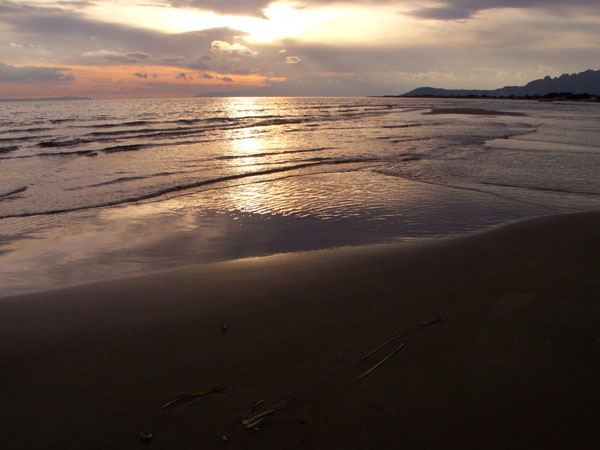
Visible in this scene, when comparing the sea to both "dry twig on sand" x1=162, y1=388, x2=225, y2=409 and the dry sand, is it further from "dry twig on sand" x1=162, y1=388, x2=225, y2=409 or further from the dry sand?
"dry twig on sand" x1=162, y1=388, x2=225, y2=409

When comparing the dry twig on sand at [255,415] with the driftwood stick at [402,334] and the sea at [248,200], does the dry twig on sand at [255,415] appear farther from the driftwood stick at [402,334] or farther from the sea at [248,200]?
the sea at [248,200]

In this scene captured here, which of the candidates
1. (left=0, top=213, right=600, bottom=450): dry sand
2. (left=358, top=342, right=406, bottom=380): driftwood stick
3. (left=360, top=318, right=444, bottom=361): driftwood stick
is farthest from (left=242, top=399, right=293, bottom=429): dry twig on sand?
(left=360, top=318, right=444, bottom=361): driftwood stick

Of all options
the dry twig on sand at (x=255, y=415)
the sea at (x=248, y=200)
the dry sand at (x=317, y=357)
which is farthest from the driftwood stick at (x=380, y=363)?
the sea at (x=248, y=200)

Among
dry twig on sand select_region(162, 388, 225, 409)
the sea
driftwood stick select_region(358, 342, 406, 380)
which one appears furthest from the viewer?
the sea

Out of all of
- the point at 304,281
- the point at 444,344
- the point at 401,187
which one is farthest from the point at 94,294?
the point at 401,187

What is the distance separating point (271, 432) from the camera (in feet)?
8.36

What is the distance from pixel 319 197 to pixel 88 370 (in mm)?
7128

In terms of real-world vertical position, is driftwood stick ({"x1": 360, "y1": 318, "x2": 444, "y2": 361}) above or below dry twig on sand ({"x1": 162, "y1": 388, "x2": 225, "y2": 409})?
above

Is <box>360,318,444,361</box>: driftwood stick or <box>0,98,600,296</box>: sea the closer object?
<box>360,318,444,361</box>: driftwood stick

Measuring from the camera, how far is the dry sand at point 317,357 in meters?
2.58

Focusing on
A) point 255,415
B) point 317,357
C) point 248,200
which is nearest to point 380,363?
point 317,357

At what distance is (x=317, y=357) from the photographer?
3.31m

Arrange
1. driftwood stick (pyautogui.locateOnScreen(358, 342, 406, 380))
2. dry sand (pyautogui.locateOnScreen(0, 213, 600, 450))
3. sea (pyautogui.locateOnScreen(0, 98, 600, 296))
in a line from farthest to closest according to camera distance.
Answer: sea (pyautogui.locateOnScreen(0, 98, 600, 296))
driftwood stick (pyautogui.locateOnScreen(358, 342, 406, 380))
dry sand (pyautogui.locateOnScreen(0, 213, 600, 450))

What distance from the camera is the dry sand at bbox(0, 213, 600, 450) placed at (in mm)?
2576
